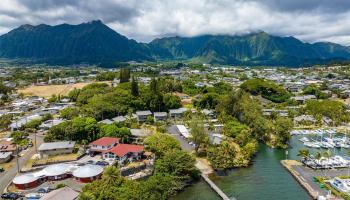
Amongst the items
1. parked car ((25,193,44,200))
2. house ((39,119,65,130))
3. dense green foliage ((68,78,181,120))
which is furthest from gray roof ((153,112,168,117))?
parked car ((25,193,44,200))

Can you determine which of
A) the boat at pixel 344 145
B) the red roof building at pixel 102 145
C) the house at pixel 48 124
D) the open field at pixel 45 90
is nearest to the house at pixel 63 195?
the red roof building at pixel 102 145

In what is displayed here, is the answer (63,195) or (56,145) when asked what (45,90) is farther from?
(63,195)

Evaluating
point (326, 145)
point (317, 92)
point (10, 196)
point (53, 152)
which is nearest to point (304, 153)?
point (326, 145)

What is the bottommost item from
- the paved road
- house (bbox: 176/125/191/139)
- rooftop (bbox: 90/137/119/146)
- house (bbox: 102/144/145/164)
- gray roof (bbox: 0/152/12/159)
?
the paved road

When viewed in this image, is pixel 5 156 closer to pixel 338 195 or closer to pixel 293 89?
pixel 338 195

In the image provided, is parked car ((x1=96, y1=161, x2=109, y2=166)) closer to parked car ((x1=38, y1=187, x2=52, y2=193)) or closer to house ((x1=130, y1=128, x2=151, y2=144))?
parked car ((x1=38, y1=187, x2=52, y2=193))
